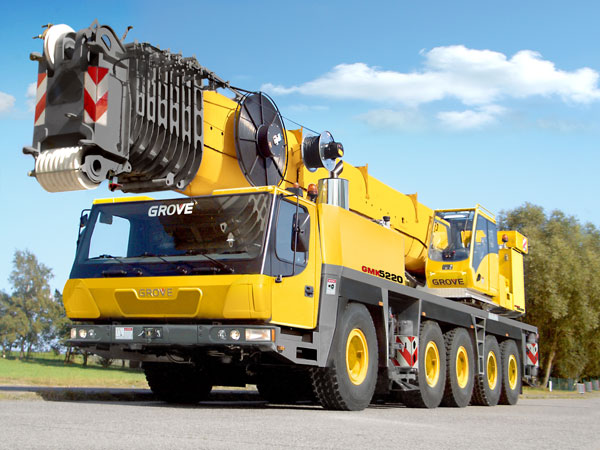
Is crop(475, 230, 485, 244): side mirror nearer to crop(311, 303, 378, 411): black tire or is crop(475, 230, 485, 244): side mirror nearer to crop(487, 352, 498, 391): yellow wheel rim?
crop(487, 352, 498, 391): yellow wheel rim

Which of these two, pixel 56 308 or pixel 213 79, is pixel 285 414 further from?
pixel 56 308

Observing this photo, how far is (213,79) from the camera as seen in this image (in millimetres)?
8641

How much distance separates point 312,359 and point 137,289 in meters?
2.24

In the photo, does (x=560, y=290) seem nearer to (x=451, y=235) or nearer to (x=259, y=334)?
(x=451, y=235)

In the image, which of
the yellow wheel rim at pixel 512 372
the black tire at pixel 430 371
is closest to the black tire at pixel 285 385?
the black tire at pixel 430 371

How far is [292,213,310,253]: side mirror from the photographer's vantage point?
29.5 ft

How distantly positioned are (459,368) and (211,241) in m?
6.54

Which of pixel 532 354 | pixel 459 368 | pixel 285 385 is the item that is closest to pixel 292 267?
pixel 285 385

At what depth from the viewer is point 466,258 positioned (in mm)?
14719

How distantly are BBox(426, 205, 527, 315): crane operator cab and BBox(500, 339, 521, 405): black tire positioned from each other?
3.04 ft

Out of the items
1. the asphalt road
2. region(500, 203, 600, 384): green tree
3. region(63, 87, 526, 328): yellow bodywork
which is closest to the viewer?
the asphalt road

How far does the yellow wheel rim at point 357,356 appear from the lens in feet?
32.6

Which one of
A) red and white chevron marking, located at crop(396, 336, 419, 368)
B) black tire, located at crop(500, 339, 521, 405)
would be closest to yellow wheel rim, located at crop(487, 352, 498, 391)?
black tire, located at crop(500, 339, 521, 405)

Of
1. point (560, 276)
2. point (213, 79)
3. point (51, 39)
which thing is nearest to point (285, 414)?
point (213, 79)
